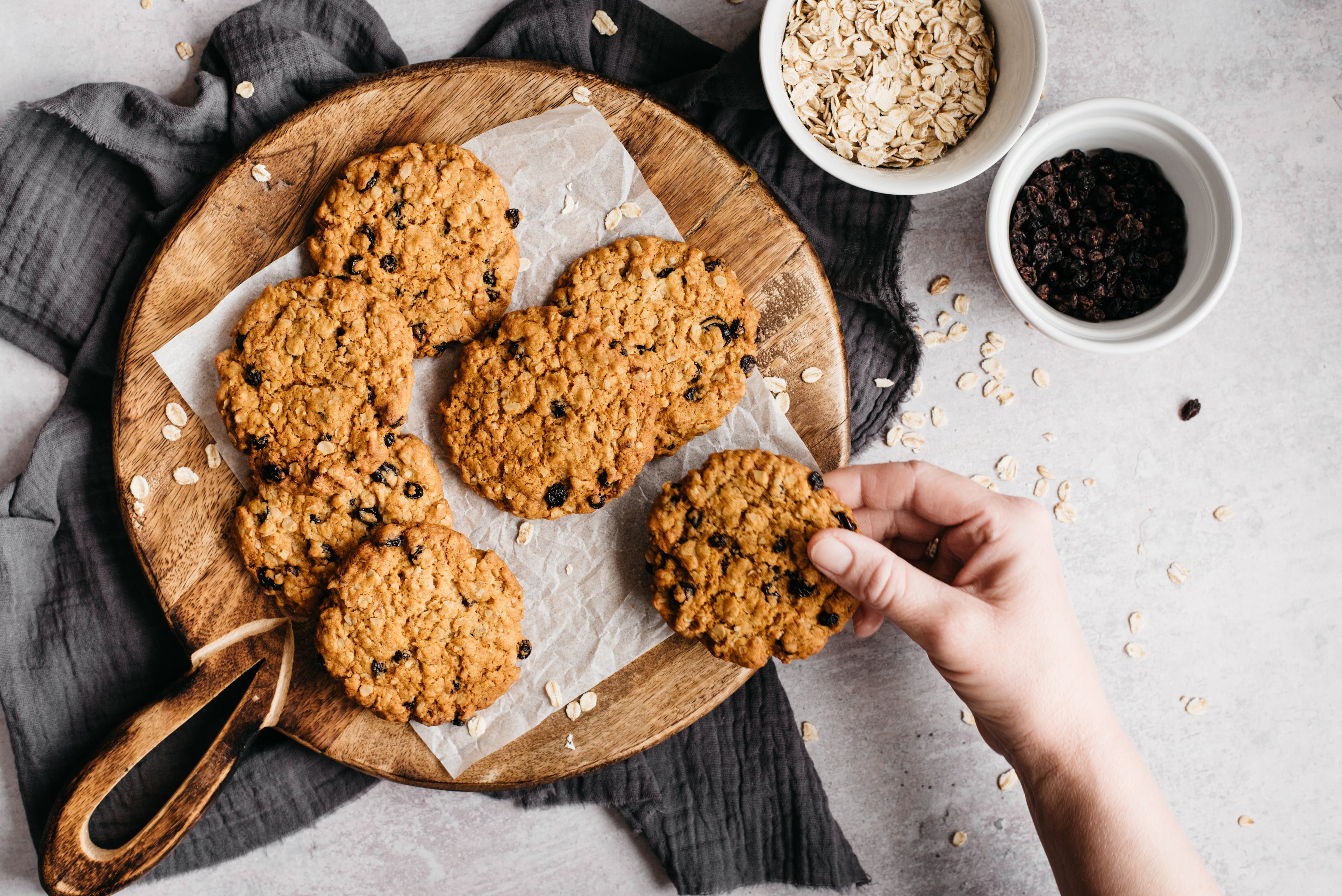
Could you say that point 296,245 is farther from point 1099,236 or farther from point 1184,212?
point 1184,212

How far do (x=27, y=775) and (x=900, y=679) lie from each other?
93.5 inches

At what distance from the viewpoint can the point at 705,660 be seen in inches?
81.8

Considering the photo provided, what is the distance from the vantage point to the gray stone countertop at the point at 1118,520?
2299 mm

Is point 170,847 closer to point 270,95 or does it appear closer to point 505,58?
point 270,95

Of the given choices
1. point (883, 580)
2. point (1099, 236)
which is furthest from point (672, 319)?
point (1099, 236)

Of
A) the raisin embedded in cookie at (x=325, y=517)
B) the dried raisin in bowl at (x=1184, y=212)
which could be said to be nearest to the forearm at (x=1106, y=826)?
the dried raisin in bowl at (x=1184, y=212)

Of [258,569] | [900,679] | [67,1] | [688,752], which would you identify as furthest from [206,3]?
[900,679]

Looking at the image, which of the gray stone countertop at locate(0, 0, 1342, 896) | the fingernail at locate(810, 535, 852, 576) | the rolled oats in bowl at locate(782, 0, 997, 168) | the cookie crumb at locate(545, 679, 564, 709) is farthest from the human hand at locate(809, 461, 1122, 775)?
the rolled oats in bowl at locate(782, 0, 997, 168)

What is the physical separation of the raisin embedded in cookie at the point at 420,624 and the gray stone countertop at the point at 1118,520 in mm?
549

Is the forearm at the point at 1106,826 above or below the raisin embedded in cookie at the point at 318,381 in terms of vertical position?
below

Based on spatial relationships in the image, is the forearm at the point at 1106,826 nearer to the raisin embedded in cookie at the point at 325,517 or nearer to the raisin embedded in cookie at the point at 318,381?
the raisin embedded in cookie at the point at 325,517

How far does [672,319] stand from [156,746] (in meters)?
1.71

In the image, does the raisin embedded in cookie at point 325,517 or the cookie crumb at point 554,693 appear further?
the cookie crumb at point 554,693

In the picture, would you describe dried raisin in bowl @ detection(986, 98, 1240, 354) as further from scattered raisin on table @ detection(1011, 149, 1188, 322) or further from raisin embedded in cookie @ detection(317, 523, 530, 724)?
raisin embedded in cookie @ detection(317, 523, 530, 724)
